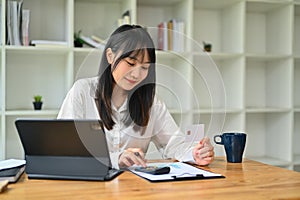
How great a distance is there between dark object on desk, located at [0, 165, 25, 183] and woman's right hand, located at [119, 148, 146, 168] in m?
0.35

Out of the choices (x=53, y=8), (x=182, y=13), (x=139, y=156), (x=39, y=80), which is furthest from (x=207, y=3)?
(x=139, y=156)

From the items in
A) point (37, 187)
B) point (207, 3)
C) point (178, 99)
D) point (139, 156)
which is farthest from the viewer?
point (207, 3)

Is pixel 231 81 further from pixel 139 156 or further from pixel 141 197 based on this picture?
pixel 141 197

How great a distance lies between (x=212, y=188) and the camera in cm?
126

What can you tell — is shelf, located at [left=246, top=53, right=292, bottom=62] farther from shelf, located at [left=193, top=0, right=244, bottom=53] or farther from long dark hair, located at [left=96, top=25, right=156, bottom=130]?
long dark hair, located at [left=96, top=25, right=156, bottom=130]

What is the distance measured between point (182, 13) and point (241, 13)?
43cm

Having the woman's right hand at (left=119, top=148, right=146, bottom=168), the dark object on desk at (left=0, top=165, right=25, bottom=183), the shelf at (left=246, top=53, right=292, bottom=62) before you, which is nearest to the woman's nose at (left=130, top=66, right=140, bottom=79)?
the woman's right hand at (left=119, top=148, right=146, bottom=168)

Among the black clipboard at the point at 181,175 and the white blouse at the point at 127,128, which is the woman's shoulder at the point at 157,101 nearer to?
the white blouse at the point at 127,128

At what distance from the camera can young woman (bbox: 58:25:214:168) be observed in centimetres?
148

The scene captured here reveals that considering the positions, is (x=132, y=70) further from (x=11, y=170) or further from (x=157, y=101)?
(x=11, y=170)

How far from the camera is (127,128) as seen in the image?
169cm

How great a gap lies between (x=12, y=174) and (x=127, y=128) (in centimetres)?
50

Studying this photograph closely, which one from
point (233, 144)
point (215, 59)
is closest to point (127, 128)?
point (233, 144)

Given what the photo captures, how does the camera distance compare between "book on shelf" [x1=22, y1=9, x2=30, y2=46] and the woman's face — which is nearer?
the woman's face
